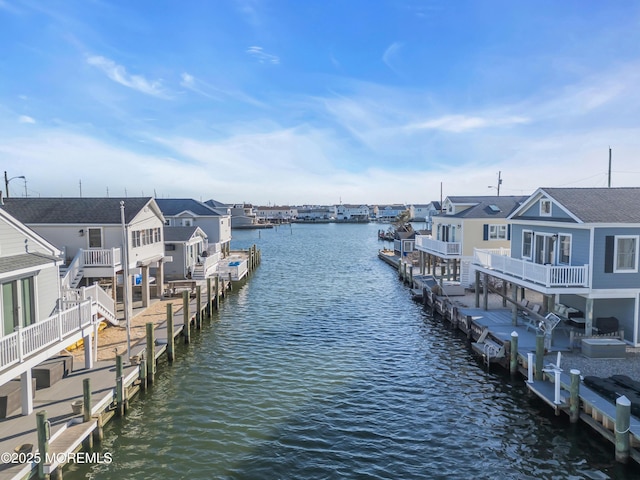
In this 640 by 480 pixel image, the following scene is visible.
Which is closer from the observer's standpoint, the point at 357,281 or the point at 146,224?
the point at 146,224

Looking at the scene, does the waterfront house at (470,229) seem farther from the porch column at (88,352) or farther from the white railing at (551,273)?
the porch column at (88,352)

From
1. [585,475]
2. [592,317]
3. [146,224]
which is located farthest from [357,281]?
[585,475]

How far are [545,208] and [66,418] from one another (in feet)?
74.8

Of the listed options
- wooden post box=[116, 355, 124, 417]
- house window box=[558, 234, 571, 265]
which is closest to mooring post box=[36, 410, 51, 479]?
wooden post box=[116, 355, 124, 417]

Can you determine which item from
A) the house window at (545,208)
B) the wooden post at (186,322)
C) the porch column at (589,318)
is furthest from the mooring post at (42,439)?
the house window at (545,208)

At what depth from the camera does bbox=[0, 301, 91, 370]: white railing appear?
43.2 ft

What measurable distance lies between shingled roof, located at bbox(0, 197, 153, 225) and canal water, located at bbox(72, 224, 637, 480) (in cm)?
891

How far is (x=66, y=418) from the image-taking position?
14336 mm

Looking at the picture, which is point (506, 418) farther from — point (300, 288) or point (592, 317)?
point (300, 288)

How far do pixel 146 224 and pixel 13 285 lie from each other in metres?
15.6

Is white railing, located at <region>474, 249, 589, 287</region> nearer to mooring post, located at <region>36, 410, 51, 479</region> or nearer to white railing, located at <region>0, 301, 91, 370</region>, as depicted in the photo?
white railing, located at <region>0, 301, 91, 370</region>

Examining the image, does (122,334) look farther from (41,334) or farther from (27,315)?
(41,334)

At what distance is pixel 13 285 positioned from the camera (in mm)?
15852

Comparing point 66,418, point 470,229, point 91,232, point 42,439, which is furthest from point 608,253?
point 91,232
